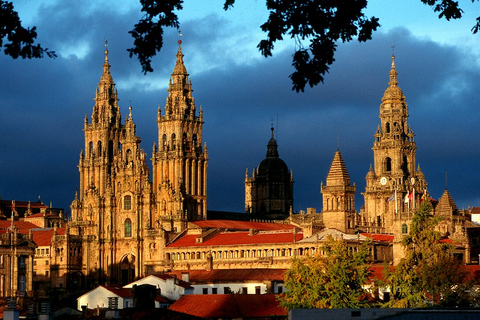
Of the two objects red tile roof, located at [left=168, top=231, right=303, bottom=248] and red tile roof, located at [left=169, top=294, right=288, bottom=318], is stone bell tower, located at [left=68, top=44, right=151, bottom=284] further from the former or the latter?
red tile roof, located at [left=169, top=294, right=288, bottom=318]

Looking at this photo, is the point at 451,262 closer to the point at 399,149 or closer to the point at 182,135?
the point at 182,135

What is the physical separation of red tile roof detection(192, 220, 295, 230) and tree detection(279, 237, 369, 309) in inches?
2116

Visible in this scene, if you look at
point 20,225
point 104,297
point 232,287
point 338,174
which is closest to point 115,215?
point 20,225

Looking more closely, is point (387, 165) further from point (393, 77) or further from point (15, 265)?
point (15, 265)

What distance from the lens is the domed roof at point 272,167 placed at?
597 ft

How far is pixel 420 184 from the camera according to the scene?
570 ft

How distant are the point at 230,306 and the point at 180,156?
2561 inches

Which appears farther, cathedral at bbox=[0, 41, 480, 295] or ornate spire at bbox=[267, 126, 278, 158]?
ornate spire at bbox=[267, 126, 278, 158]

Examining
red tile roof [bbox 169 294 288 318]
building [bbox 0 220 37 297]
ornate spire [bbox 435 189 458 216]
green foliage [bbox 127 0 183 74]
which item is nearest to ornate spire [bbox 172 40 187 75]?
ornate spire [bbox 435 189 458 216]

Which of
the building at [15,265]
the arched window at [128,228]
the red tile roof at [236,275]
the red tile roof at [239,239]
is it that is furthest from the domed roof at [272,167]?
the building at [15,265]

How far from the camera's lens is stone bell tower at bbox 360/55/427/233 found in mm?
173250

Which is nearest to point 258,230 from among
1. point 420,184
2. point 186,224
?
point 186,224

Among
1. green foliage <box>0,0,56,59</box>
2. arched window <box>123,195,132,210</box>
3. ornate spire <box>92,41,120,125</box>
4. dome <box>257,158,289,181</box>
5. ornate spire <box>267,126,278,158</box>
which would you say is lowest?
green foliage <box>0,0,56,59</box>

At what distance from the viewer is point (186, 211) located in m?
150
